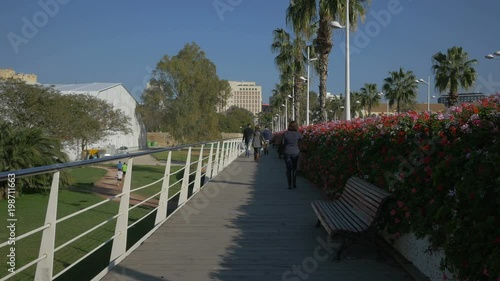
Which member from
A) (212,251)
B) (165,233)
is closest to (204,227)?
(165,233)

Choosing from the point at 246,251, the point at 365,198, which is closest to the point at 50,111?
the point at 246,251

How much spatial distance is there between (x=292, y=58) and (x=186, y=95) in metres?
20.0

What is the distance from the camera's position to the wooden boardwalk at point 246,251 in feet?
15.1

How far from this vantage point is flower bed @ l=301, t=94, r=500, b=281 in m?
2.99

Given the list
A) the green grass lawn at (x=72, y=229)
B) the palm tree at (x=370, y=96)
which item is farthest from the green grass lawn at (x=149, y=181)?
the palm tree at (x=370, y=96)

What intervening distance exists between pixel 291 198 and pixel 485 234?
7.14 metres

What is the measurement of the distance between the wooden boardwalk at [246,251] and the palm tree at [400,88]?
49.9 m

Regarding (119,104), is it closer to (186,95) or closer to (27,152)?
(186,95)

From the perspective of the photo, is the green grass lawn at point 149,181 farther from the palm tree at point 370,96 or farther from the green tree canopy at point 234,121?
the green tree canopy at point 234,121

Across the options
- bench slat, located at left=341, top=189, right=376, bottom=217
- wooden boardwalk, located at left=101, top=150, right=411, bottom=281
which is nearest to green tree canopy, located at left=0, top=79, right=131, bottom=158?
wooden boardwalk, located at left=101, top=150, right=411, bottom=281

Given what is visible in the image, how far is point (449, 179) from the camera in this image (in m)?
3.70

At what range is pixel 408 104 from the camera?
5519cm

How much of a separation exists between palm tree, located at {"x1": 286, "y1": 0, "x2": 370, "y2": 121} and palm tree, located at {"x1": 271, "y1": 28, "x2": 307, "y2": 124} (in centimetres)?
1523

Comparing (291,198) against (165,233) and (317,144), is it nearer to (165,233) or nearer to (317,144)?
(317,144)
